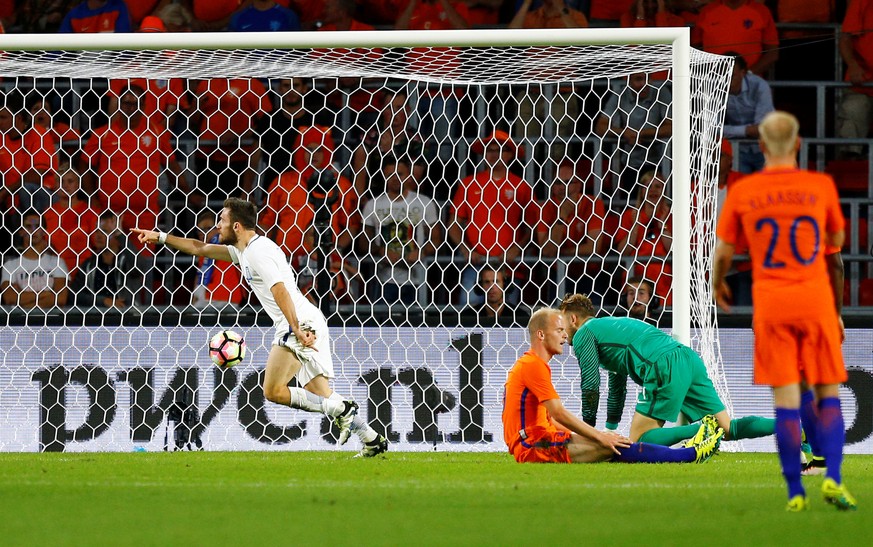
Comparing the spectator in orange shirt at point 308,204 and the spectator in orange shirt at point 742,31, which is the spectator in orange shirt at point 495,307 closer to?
the spectator in orange shirt at point 308,204

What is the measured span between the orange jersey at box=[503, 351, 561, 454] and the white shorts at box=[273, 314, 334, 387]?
51.6 inches

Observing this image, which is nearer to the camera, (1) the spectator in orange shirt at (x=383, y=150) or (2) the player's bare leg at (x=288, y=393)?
(2) the player's bare leg at (x=288, y=393)

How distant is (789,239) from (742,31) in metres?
6.98

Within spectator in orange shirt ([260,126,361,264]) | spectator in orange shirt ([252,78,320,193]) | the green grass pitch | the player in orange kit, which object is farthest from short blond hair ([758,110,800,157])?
spectator in orange shirt ([252,78,320,193])

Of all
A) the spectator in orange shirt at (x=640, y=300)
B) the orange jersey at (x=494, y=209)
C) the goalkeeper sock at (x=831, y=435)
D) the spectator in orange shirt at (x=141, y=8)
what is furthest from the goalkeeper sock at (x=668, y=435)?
the spectator in orange shirt at (x=141, y=8)

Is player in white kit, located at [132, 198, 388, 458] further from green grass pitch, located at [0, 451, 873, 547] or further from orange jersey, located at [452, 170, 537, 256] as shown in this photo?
orange jersey, located at [452, 170, 537, 256]

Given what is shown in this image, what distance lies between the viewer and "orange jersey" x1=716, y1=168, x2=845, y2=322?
4758 millimetres

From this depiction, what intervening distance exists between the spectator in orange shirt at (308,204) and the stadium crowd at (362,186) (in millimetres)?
16

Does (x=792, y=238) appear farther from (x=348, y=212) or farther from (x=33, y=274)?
(x=33, y=274)

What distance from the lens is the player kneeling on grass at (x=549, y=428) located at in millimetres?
7137

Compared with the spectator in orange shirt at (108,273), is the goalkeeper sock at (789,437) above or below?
below

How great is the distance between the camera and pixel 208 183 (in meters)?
10.7

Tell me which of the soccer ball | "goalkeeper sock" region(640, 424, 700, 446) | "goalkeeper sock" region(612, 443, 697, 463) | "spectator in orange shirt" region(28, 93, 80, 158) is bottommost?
"goalkeeper sock" region(612, 443, 697, 463)

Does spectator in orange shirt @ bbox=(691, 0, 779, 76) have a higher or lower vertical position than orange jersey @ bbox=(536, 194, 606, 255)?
higher
